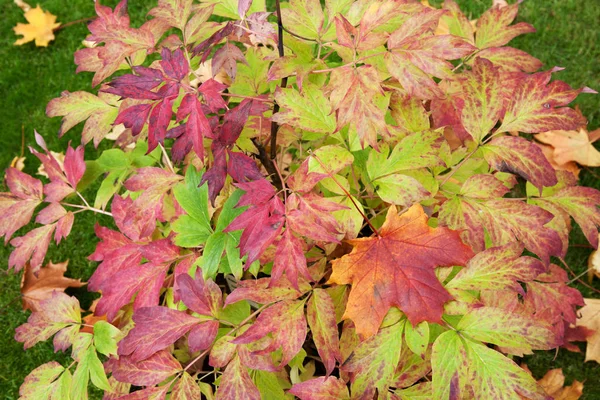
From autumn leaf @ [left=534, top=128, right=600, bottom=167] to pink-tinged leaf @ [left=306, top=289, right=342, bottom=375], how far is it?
1438 mm

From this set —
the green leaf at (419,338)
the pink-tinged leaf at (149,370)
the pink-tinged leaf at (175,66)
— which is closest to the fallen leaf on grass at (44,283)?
the pink-tinged leaf at (149,370)

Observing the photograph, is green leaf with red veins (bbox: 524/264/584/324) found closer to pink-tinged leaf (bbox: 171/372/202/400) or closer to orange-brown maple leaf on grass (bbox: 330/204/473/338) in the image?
orange-brown maple leaf on grass (bbox: 330/204/473/338)

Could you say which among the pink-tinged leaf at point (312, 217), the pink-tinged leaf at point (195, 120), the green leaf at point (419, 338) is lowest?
the green leaf at point (419, 338)

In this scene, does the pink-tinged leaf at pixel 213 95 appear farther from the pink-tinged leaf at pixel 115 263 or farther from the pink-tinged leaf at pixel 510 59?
the pink-tinged leaf at pixel 510 59

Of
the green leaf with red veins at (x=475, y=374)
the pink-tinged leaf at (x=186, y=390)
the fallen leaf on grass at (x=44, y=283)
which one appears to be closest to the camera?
the green leaf with red veins at (x=475, y=374)

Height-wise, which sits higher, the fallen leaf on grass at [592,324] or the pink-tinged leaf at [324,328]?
the pink-tinged leaf at [324,328]

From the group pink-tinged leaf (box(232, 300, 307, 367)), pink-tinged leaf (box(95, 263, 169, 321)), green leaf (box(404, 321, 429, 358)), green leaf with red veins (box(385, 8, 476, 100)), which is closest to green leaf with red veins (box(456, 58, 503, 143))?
green leaf with red veins (box(385, 8, 476, 100))

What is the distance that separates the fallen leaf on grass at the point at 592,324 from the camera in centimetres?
168

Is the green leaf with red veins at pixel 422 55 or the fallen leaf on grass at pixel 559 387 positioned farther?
the fallen leaf on grass at pixel 559 387

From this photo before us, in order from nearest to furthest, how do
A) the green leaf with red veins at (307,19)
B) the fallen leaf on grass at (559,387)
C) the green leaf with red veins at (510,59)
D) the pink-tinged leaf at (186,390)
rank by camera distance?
the pink-tinged leaf at (186,390) < the green leaf with red veins at (307,19) < the green leaf with red veins at (510,59) < the fallen leaf on grass at (559,387)

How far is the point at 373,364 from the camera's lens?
2.97ft

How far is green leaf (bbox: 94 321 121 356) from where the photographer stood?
43.4 inches

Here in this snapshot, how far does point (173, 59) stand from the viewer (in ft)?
3.02

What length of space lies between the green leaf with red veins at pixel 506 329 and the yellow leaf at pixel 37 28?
2286 millimetres
